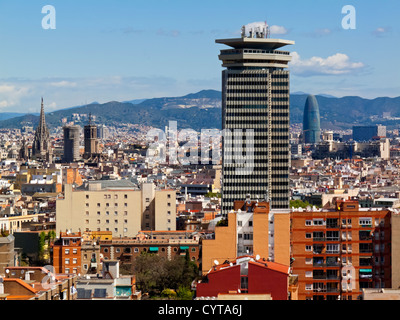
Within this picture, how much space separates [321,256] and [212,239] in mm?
2861

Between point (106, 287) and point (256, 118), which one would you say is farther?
point (256, 118)

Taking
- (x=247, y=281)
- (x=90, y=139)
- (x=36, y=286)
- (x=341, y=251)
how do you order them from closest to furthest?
(x=36, y=286) → (x=247, y=281) → (x=341, y=251) → (x=90, y=139)

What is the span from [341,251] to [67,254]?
33.7ft

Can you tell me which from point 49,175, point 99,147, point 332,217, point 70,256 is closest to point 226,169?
point 70,256

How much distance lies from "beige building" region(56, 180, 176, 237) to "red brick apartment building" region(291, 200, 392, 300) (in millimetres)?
18020

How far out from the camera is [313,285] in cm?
2603

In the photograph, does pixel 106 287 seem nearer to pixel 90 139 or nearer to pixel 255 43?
pixel 255 43

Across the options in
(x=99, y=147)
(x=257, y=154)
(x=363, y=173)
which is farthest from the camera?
(x=99, y=147)

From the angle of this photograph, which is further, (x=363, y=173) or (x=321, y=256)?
(x=363, y=173)

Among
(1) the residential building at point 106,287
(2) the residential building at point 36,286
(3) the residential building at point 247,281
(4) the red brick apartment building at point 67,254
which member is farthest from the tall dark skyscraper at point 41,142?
(3) the residential building at point 247,281

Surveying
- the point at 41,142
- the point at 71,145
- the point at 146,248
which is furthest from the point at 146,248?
the point at 71,145

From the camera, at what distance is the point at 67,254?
1321 inches
